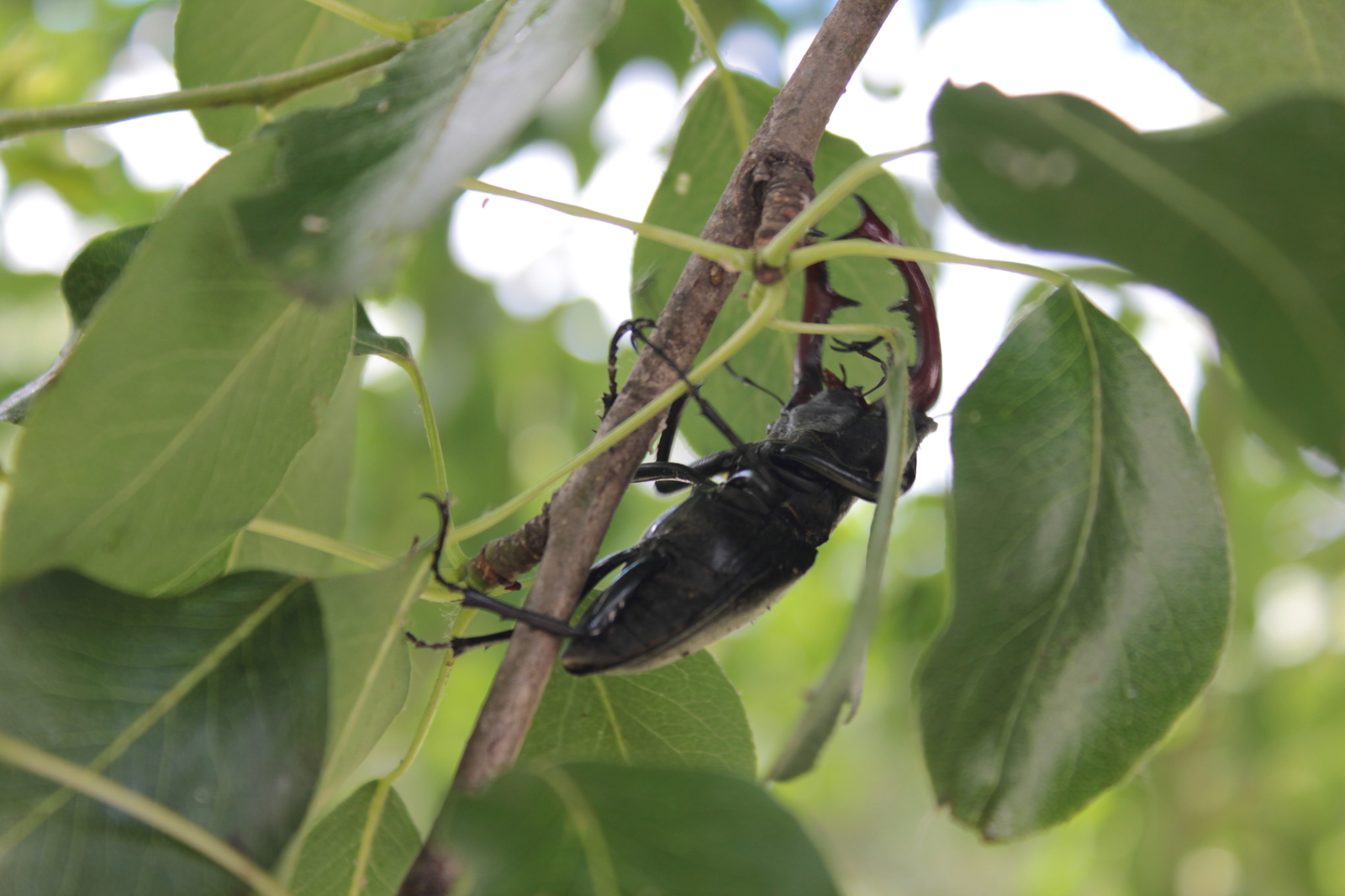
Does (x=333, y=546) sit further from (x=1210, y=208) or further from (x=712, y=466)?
(x=1210, y=208)

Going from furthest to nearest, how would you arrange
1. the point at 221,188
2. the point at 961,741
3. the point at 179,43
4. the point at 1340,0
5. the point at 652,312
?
the point at 652,312 → the point at 179,43 → the point at 1340,0 → the point at 961,741 → the point at 221,188

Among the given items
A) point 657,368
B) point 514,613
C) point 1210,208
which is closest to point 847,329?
point 657,368

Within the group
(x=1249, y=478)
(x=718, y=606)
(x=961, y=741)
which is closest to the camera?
(x=961, y=741)

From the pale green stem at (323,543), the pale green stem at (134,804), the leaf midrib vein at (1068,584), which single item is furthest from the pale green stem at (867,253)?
the pale green stem at (134,804)

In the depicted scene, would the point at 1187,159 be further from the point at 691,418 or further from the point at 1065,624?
the point at 691,418

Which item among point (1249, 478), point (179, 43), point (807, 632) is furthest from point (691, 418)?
point (1249, 478)

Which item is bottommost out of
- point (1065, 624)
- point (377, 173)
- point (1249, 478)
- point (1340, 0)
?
point (1249, 478)
